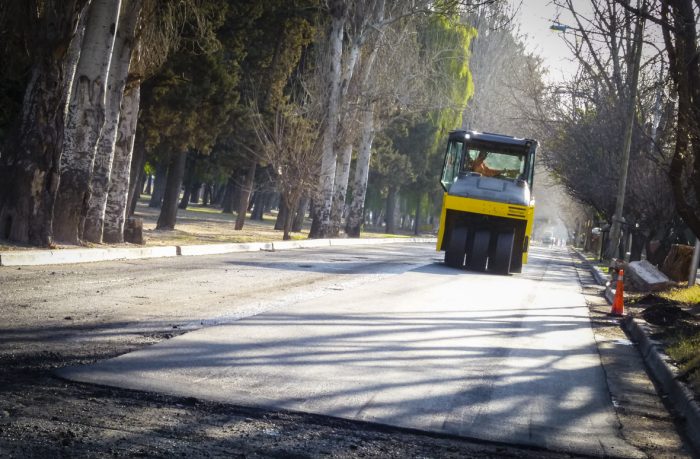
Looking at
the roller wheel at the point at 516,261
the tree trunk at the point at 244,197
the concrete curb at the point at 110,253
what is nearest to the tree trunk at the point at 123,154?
the concrete curb at the point at 110,253

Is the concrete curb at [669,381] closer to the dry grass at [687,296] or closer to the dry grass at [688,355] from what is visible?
the dry grass at [688,355]

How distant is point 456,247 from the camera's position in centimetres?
2572

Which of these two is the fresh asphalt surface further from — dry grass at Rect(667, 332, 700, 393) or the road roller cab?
the road roller cab

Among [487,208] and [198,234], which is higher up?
[487,208]

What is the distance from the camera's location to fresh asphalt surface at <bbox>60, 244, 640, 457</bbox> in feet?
21.4

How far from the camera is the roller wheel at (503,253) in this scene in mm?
25219

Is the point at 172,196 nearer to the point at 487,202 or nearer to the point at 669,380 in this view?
the point at 487,202

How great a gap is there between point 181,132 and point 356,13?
1016cm

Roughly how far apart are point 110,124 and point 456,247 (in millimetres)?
9810

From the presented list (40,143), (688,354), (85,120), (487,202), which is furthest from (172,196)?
(688,354)

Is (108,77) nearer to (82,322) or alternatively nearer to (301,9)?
(82,322)

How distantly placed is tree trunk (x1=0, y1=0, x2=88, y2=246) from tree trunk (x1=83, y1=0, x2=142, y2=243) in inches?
127

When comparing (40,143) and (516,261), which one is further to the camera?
(516,261)

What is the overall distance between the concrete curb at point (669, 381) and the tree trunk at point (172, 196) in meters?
22.5
